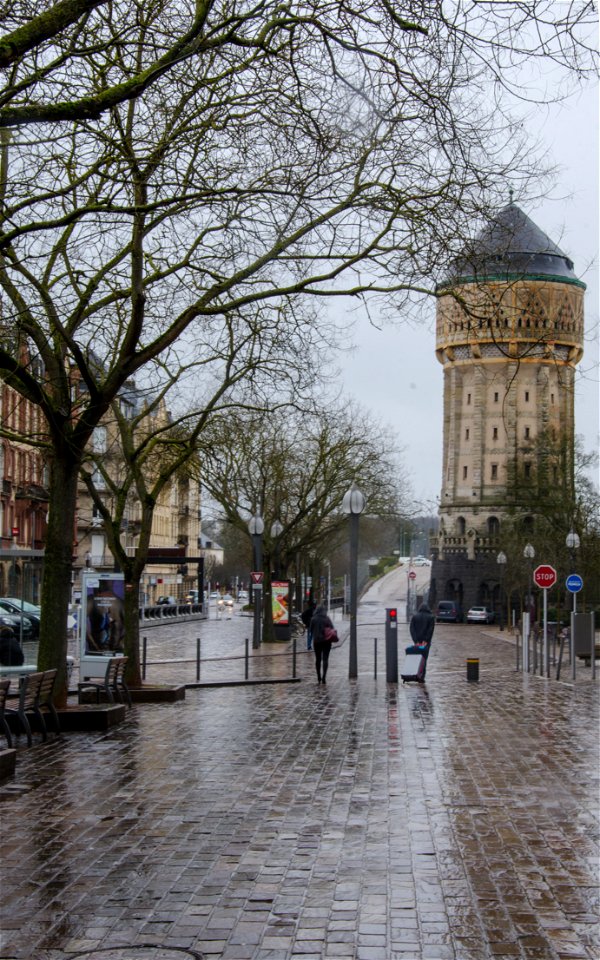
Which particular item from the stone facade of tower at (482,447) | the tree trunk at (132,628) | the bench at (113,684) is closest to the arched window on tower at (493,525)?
the stone facade of tower at (482,447)

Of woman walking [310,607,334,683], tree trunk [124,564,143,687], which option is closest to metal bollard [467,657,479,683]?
woman walking [310,607,334,683]

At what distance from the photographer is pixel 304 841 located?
10797 millimetres

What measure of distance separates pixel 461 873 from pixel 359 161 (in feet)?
27.7

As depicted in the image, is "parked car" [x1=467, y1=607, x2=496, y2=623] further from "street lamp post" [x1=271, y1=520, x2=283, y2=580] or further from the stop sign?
the stop sign

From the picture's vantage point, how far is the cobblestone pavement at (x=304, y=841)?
792cm

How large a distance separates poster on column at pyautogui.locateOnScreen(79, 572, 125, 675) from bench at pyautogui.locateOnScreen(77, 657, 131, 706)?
5.06 feet

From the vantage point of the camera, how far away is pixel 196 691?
26.6m

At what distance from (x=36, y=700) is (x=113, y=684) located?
13.2 feet

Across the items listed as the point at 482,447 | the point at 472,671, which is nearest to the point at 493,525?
the point at 482,447

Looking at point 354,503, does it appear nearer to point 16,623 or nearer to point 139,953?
point 16,623

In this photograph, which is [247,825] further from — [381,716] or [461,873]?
[381,716]

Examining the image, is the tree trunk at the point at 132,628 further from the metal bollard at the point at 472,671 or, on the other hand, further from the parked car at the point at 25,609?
the metal bollard at the point at 472,671

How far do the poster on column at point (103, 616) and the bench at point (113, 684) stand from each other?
5.06ft

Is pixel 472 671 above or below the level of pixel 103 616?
below
